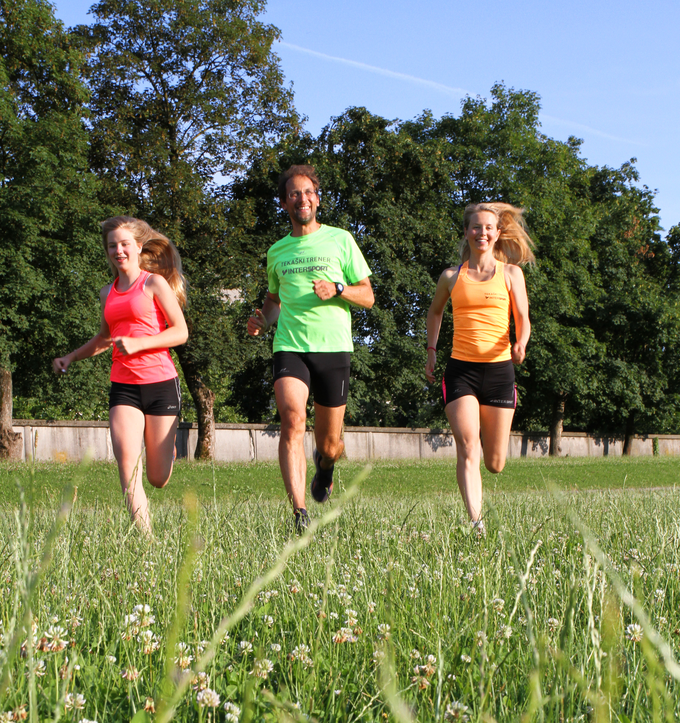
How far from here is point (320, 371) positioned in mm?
5703

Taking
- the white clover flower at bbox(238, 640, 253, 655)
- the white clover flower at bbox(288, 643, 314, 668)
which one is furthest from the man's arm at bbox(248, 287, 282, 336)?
the white clover flower at bbox(288, 643, 314, 668)

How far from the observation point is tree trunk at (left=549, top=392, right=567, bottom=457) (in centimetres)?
4219

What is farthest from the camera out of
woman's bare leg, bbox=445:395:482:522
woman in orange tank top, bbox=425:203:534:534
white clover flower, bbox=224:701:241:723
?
woman in orange tank top, bbox=425:203:534:534

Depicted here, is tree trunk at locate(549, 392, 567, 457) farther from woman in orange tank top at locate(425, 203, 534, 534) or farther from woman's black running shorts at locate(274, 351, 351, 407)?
woman's black running shorts at locate(274, 351, 351, 407)

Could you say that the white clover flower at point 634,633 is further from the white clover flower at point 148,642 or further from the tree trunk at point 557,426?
the tree trunk at point 557,426

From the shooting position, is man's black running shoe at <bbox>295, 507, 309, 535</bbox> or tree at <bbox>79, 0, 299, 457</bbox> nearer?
man's black running shoe at <bbox>295, 507, 309, 535</bbox>

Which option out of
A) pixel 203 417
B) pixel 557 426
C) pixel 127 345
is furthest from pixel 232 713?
pixel 557 426

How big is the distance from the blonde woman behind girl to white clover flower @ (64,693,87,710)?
3504mm

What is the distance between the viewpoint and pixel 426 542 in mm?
3895

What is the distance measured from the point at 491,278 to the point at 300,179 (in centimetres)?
164

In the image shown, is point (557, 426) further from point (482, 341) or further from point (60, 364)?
point (60, 364)

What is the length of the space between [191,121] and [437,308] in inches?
963

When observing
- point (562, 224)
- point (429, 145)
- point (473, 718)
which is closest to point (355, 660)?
point (473, 718)

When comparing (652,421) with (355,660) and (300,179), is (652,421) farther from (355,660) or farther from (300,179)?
(355,660)
